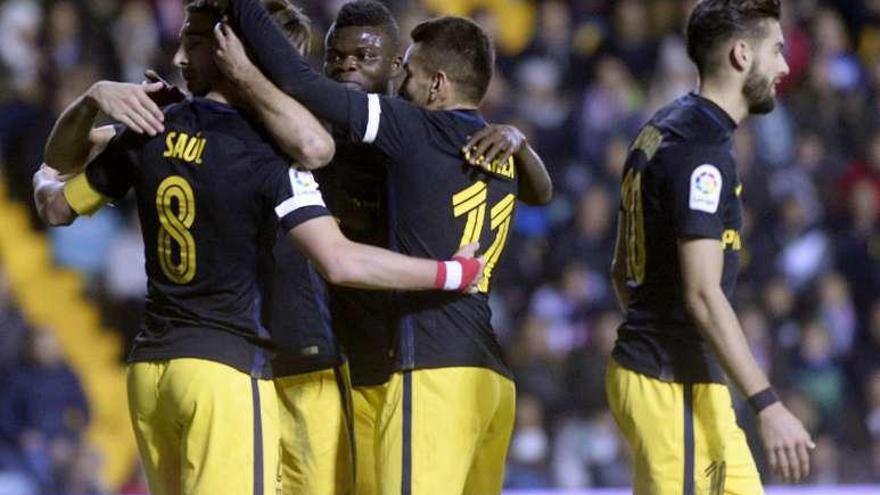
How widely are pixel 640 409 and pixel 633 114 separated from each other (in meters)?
6.20

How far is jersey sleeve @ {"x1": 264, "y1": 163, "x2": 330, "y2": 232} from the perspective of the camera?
15.9 ft

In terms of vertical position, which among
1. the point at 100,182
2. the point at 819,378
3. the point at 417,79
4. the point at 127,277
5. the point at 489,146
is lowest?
the point at 819,378

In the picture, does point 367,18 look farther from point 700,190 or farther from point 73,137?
point 700,190

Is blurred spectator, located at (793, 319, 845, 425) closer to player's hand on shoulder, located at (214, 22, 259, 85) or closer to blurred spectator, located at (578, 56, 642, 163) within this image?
blurred spectator, located at (578, 56, 642, 163)

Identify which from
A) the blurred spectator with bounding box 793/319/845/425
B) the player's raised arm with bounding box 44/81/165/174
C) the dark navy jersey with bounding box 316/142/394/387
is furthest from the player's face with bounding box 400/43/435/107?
the blurred spectator with bounding box 793/319/845/425

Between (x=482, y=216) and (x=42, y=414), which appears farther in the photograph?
(x=42, y=414)

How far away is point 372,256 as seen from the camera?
491 cm

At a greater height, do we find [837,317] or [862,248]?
[862,248]

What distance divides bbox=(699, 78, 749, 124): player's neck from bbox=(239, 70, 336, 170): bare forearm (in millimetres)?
1224

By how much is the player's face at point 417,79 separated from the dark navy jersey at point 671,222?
0.67 m

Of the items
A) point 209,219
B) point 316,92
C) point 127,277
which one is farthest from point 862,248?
point 209,219

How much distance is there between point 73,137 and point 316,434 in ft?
3.91

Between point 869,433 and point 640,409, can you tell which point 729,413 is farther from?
point 869,433

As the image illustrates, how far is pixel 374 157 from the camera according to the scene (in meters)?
5.27
